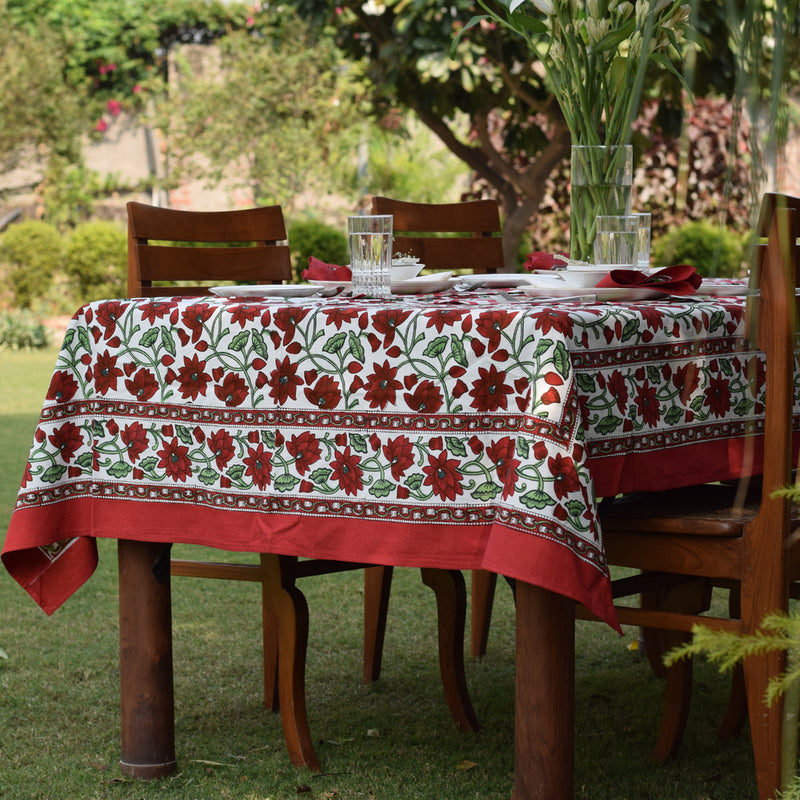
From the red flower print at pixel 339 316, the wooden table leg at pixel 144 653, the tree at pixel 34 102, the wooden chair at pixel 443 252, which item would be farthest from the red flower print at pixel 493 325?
the tree at pixel 34 102

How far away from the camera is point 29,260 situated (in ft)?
38.3

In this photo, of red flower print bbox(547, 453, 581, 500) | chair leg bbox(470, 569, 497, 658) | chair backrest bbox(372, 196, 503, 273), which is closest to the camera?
red flower print bbox(547, 453, 581, 500)

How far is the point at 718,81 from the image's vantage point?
6.33 m

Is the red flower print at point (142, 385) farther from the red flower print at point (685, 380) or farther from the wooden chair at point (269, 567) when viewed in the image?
the red flower print at point (685, 380)

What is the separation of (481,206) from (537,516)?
6.54ft

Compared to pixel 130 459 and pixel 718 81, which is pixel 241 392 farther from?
pixel 718 81

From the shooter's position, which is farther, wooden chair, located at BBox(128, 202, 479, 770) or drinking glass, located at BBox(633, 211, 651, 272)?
drinking glass, located at BBox(633, 211, 651, 272)

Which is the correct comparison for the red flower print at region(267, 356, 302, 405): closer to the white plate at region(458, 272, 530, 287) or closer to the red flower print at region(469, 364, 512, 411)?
the red flower print at region(469, 364, 512, 411)

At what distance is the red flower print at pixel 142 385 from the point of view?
7.03 ft

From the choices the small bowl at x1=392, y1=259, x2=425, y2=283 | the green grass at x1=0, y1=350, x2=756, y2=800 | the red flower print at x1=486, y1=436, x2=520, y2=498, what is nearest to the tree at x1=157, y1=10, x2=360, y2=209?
the green grass at x1=0, y1=350, x2=756, y2=800

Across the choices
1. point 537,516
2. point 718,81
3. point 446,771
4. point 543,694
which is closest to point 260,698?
point 446,771

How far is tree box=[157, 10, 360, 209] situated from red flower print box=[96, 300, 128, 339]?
1082 centimetres

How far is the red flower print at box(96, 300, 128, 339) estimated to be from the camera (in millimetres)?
2174

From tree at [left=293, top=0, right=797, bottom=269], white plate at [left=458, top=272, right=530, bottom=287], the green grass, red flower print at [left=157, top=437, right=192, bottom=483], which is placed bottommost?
the green grass
